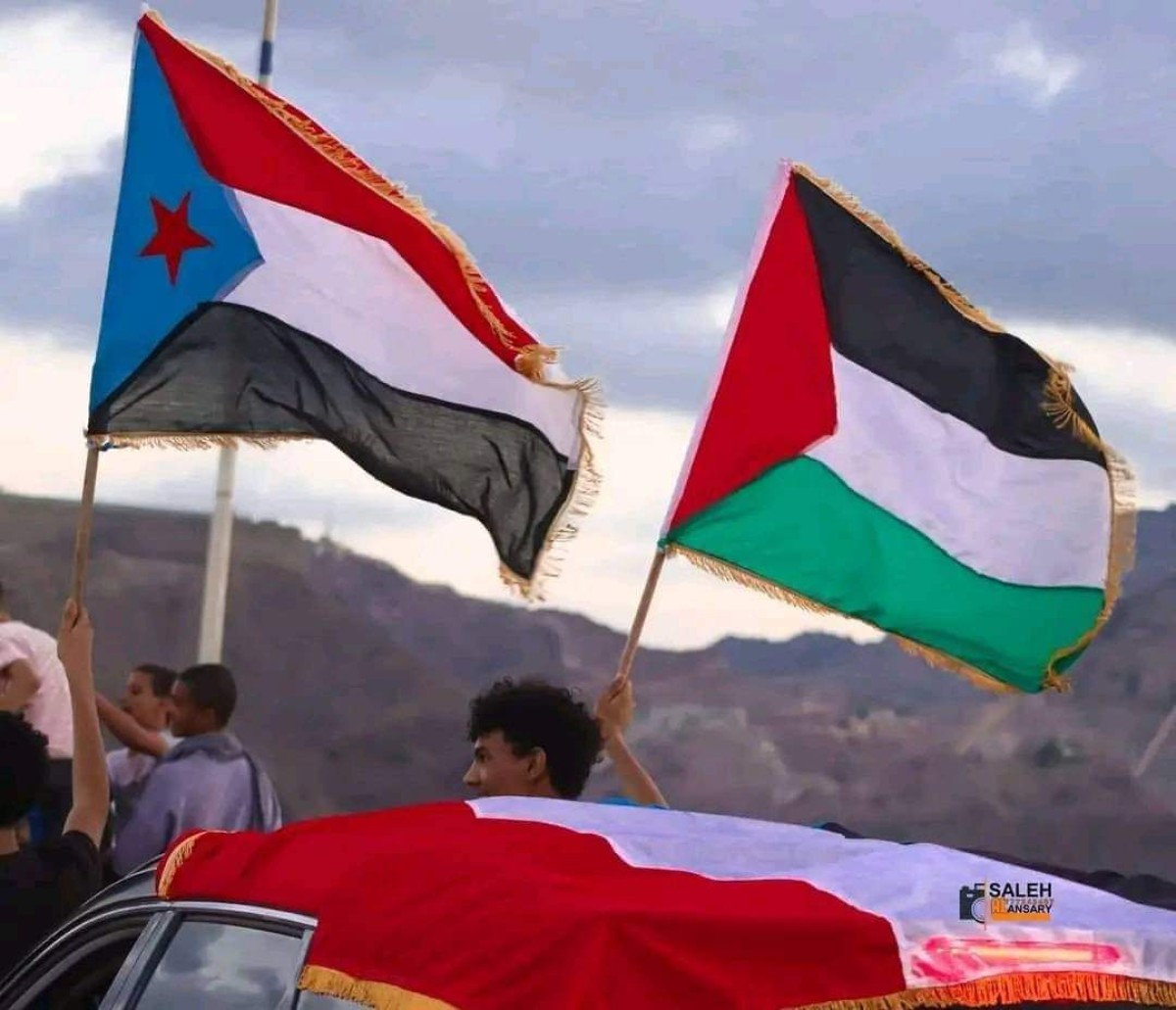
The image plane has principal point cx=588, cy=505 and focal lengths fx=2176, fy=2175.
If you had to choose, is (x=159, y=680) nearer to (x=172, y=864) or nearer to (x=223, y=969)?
(x=172, y=864)

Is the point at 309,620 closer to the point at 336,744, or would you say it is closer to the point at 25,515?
the point at 336,744

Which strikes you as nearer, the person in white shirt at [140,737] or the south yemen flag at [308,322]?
the south yemen flag at [308,322]

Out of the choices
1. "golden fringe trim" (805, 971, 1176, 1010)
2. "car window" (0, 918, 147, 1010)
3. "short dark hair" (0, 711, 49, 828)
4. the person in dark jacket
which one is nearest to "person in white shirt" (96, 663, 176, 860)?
the person in dark jacket

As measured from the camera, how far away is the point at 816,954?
2.94m

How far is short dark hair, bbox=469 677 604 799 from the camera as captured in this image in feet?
15.2

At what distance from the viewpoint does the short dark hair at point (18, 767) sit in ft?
14.4

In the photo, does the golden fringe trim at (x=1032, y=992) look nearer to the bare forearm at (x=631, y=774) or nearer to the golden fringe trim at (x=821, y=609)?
the bare forearm at (x=631, y=774)

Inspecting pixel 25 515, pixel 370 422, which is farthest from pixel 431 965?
pixel 25 515

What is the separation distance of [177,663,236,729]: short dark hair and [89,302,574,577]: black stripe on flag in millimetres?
1248

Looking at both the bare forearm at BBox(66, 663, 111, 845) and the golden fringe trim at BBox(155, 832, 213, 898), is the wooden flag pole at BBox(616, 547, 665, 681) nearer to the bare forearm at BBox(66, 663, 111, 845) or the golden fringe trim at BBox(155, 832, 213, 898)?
the bare forearm at BBox(66, 663, 111, 845)

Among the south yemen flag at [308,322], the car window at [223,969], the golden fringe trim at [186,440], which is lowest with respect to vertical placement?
the car window at [223,969]

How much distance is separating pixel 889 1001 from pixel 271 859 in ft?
3.21

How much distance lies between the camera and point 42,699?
23.1 ft

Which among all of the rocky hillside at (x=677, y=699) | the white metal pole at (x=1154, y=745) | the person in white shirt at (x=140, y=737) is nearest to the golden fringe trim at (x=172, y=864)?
the person in white shirt at (x=140, y=737)
